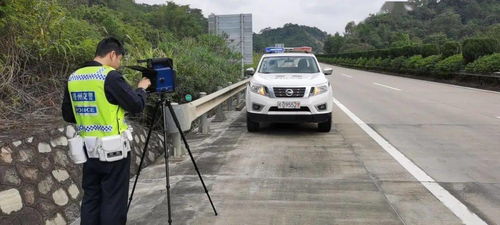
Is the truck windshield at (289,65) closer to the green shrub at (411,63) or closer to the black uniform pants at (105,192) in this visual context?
the black uniform pants at (105,192)

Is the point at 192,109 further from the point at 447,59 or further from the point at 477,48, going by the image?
the point at 447,59

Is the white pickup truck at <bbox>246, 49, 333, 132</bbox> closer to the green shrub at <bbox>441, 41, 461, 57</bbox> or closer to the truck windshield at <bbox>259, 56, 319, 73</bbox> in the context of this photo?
the truck windshield at <bbox>259, 56, 319, 73</bbox>

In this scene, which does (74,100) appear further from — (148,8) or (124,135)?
(148,8)

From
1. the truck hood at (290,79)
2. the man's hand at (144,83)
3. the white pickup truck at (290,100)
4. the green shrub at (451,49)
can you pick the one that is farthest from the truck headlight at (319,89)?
the green shrub at (451,49)

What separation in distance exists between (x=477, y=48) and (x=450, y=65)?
101 inches

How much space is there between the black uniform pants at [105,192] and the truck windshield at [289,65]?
7060 mm

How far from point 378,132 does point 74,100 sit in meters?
7.26

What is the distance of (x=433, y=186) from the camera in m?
5.59

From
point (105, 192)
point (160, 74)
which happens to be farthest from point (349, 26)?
point (105, 192)

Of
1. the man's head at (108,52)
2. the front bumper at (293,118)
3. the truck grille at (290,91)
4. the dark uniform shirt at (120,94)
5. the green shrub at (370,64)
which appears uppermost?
the man's head at (108,52)

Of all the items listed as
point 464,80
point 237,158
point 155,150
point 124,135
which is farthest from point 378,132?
point 464,80

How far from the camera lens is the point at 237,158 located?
23.5 feet

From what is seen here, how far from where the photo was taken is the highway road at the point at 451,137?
5.53m

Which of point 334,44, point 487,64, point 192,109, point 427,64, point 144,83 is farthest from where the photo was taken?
point 334,44
